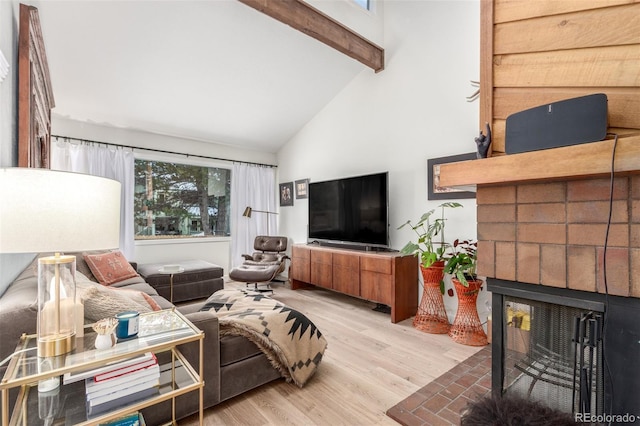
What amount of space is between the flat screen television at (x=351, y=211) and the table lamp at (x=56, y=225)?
2680 mm

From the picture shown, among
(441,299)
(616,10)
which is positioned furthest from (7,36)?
(441,299)

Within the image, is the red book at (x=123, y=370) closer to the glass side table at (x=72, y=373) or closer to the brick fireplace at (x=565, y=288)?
the glass side table at (x=72, y=373)

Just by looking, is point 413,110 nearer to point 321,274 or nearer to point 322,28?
point 322,28

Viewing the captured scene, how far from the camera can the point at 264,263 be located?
14.0 feet

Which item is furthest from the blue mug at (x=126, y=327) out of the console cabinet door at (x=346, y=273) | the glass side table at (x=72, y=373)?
the console cabinet door at (x=346, y=273)

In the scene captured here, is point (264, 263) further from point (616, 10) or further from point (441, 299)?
point (616, 10)

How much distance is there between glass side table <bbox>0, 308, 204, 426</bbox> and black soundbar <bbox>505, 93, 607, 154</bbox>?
1.56m

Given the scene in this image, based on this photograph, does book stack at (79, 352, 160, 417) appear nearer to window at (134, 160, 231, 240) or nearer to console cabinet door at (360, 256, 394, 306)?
console cabinet door at (360, 256, 394, 306)

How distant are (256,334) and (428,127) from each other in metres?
2.71

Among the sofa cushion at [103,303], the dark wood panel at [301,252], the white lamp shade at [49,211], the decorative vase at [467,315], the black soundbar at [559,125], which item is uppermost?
the black soundbar at [559,125]

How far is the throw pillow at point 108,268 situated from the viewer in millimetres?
2945

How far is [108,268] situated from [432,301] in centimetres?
335

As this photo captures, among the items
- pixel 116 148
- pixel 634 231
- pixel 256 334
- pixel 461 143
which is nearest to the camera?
pixel 634 231

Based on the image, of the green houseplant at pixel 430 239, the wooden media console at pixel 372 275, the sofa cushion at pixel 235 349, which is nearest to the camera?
the sofa cushion at pixel 235 349
